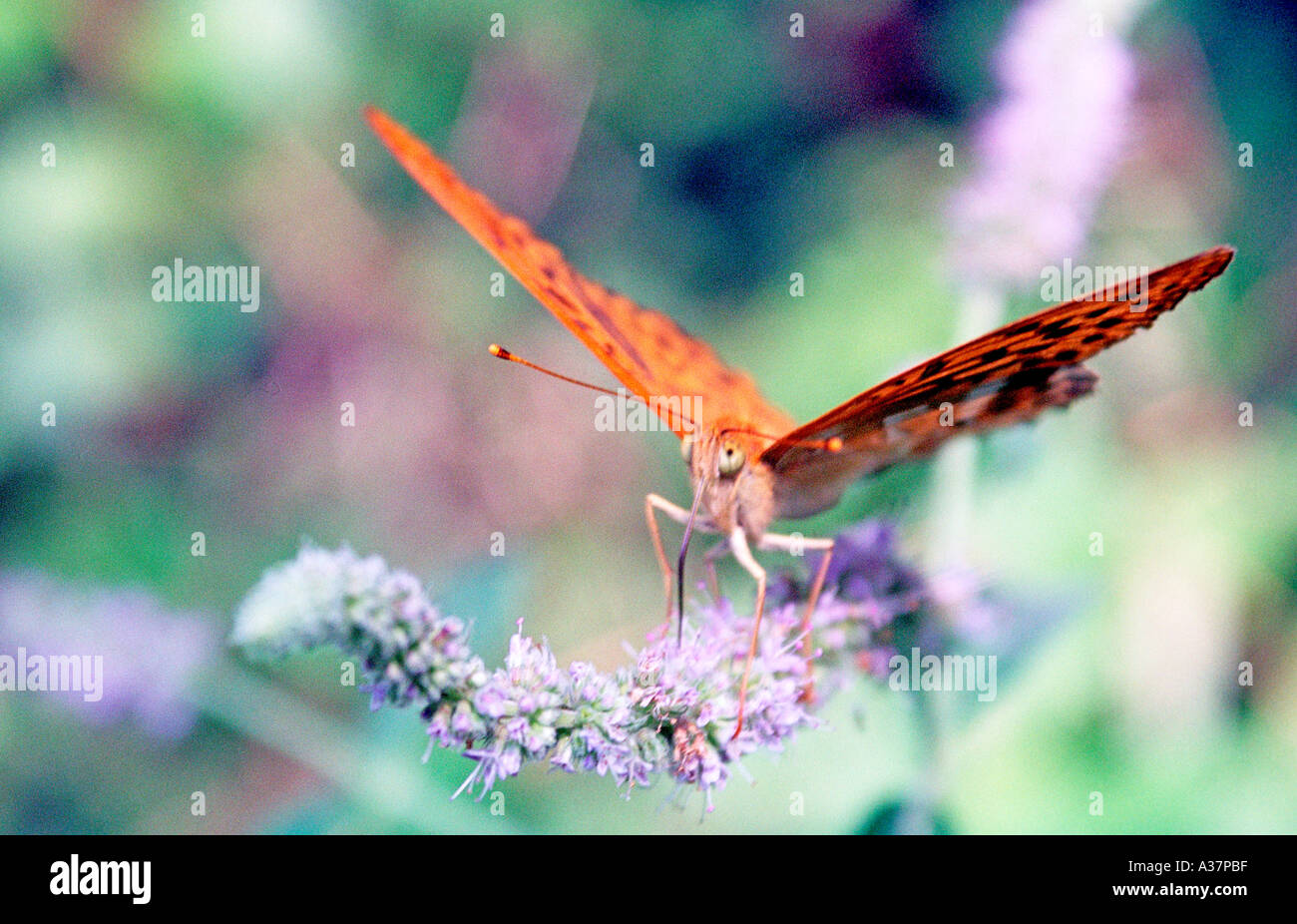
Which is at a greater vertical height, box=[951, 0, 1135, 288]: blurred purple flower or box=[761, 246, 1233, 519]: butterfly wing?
box=[951, 0, 1135, 288]: blurred purple flower

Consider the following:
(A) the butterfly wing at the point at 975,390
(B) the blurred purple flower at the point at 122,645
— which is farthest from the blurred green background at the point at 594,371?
(A) the butterfly wing at the point at 975,390

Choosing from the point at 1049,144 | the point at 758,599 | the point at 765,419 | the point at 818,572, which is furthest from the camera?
the point at 1049,144

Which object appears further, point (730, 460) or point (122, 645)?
point (122, 645)

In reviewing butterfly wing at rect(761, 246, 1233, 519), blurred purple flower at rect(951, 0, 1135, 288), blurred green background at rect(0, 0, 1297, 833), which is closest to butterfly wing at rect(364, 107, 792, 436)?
butterfly wing at rect(761, 246, 1233, 519)

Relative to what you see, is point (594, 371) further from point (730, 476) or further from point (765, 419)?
point (730, 476)

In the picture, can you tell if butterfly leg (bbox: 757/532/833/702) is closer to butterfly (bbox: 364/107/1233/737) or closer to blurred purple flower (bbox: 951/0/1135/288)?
butterfly (bbox: 364/107/1233/737)


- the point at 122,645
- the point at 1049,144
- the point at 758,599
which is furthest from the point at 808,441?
the point at 122,645

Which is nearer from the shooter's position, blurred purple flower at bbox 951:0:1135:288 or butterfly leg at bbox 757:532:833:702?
butterfly leg at bbox 757:532:833:702
